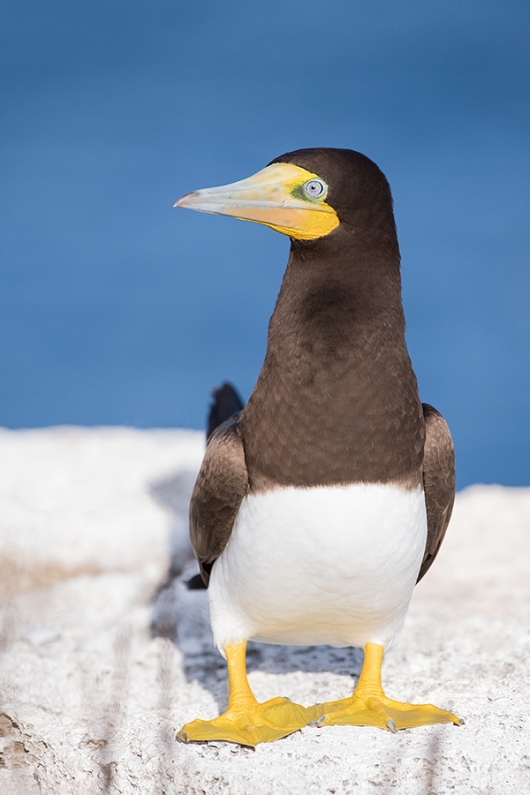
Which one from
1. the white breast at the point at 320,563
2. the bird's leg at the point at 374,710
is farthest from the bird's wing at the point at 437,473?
the bird's leg at the point at 374,710

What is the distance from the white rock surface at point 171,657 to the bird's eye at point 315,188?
174cm

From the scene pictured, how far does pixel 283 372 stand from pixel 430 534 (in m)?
1.15

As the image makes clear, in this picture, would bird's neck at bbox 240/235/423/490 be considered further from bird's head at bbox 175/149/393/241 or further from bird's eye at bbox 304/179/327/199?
bird's eye at bbox 304/179/327/199

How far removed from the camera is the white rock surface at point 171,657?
3.33 m

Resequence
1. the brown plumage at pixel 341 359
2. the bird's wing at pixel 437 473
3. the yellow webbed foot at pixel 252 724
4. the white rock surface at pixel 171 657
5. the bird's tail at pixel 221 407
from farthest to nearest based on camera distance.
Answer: the bird's tail at pixel 221 407, the bird's wing at pixel 437 473, the yellow webbed foot at pixel 252 724, the brown plumage at pixel 341 359, the white rock surface at pixel 171 657

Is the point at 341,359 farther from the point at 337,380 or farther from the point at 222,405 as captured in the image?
the point at 222,405

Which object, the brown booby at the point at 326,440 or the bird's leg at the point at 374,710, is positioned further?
the bird's leg at the point at 374,710

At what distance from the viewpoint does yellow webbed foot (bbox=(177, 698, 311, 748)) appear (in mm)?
3668

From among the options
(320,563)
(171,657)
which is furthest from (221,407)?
(171,657)

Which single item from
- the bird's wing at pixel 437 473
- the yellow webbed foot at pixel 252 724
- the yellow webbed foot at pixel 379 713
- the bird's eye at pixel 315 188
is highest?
the bird's eye at pixel 315 188

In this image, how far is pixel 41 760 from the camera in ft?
12.6

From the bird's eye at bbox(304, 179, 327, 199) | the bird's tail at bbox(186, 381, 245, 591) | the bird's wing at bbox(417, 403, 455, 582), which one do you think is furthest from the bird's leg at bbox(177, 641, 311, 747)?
the bird's eye at bbox(304, 179, 327, 199)

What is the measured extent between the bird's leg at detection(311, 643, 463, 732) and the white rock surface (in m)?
0.09

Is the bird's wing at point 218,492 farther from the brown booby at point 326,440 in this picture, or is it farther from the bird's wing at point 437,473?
the bird's wing at point 437,473
